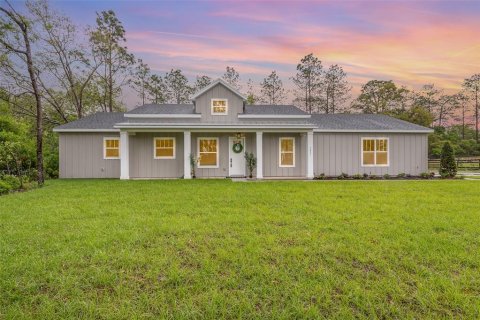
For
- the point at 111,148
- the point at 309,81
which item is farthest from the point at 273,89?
the point at 111,148

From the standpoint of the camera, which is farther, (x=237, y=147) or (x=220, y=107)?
(x=220, y=107)

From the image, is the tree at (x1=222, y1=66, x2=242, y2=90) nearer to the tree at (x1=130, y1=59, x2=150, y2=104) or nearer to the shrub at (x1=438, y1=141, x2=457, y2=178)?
the tree at (x1=130, y1=59, x2=150, y2=104)

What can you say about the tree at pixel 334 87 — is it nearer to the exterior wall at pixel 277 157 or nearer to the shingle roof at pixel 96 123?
the exterior wall at pixel 277 157

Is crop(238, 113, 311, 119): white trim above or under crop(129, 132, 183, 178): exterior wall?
above

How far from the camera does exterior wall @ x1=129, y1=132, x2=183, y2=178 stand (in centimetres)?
1373

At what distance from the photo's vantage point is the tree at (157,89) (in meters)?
28.5

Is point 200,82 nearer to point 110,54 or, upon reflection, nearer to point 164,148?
point 110,54

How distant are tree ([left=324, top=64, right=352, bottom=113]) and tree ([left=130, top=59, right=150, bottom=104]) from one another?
20206 mm

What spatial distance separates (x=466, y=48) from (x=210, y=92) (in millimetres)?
14067

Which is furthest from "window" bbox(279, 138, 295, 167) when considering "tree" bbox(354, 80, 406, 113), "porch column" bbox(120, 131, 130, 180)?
"tree" bbox(354, 80, 406, 113)

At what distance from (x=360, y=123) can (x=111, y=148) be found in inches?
565

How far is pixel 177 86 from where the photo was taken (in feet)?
100

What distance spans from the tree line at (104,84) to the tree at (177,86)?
4.5 inches

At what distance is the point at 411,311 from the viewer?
254 cm
